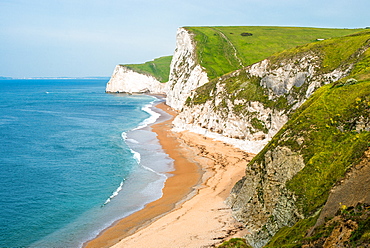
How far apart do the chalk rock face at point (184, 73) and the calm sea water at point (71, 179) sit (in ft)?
92.5

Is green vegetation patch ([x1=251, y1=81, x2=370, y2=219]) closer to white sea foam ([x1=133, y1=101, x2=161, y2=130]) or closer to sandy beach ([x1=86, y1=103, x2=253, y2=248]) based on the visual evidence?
sandy beach ([x1=86, y1=103, x2=253, y2=248])

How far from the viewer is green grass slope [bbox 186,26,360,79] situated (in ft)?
313

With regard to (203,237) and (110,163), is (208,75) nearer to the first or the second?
(110,163)

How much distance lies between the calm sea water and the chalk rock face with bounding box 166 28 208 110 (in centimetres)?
2820

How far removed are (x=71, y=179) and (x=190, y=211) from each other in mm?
17454

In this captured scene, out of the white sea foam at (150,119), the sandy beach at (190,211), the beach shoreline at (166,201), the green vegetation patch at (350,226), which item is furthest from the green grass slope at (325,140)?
the white sea foam at (150,119)

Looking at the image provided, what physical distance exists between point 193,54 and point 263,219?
8404 cm

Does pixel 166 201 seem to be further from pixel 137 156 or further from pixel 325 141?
pixel 137 156

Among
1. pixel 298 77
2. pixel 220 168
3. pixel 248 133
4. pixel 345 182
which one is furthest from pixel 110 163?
pixel 345 182

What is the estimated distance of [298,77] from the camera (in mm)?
50344

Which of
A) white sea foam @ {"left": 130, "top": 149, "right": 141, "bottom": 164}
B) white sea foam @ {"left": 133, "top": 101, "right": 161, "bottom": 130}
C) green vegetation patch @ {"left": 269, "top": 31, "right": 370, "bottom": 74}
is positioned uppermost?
green vegetation patch @ {"left": 269, "top": 31, "right": 370, "bottom": 74}

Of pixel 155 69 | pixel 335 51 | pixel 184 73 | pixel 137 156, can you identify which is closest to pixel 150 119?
pixel 184 73

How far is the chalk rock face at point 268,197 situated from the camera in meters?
21.8

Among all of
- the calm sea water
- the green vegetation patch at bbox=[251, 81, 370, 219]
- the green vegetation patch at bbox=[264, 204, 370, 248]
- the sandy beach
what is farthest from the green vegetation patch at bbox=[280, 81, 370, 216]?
the calm sea water
